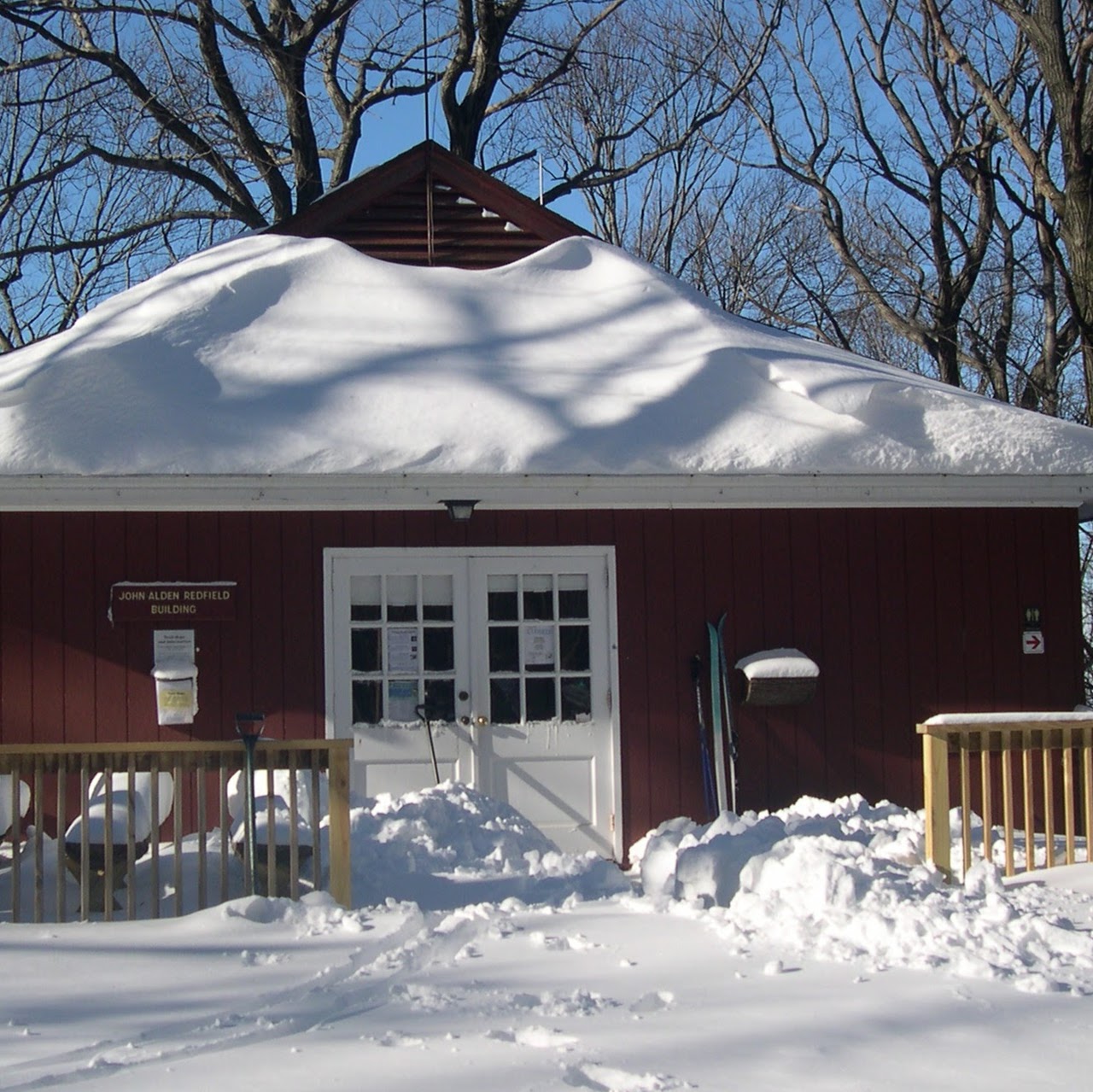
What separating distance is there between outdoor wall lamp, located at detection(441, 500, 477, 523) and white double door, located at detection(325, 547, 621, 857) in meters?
0.36

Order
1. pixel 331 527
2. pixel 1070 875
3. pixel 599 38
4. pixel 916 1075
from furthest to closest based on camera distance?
1. pixel 599 38
2. pixel 331 527
3. pixel 1070 875
4. pixel 916 1075

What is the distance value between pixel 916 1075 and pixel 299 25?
19697mm

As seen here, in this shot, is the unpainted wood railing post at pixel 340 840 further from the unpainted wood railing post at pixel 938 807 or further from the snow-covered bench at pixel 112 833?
the unpainted wood railing post at pixel 938 807

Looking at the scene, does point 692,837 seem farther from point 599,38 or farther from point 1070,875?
point 599,38

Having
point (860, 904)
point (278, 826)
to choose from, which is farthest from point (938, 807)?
point (278, 826)

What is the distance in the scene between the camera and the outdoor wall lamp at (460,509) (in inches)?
340

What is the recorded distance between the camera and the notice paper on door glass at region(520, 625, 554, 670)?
29.5 ft

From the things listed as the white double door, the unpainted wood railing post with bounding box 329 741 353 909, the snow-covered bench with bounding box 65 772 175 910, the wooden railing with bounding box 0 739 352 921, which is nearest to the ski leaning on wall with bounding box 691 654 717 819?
the white double door

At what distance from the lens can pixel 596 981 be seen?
5094 millimetres

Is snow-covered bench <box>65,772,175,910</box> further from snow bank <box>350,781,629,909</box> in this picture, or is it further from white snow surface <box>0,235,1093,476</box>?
white snow surface <box>0,235,1093,476</box>

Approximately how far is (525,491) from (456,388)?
→ 1.19m

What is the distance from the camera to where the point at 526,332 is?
10.5 meters

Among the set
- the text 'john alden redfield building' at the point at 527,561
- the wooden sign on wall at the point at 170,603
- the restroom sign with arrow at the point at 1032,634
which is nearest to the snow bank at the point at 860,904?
the text 'john alden redfield building' at the point at 527,561

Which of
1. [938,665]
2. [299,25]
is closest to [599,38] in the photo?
[299,25]
